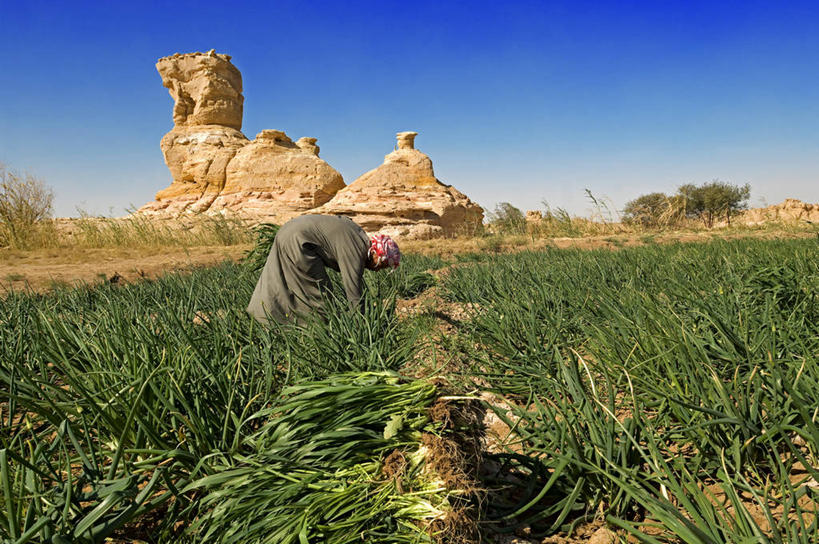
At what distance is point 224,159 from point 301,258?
24.0 metres

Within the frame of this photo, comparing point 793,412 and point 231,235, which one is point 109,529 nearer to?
point 793,412

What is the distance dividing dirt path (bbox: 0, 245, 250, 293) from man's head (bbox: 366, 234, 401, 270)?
3705 millimetres

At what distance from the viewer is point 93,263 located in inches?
300

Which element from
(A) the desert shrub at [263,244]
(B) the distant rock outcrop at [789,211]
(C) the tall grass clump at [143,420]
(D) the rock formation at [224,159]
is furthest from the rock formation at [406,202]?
(B) the distant rock outcrop at [789,211]

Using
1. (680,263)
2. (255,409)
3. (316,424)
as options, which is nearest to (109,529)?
(316,424)

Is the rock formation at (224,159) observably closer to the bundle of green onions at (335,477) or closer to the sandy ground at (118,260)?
the sandy ground at (118,260)

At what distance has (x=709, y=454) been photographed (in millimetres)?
1299

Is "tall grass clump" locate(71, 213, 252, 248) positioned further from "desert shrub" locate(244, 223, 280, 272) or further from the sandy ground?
"desert shrub" locate(244, 223, 280, 272)

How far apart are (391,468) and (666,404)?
39.1 inches

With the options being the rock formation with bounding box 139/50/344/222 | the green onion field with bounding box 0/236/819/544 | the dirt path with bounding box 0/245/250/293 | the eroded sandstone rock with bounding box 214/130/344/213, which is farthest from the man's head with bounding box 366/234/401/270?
the eroded sandstone rock with bounding box 214/130/344/213

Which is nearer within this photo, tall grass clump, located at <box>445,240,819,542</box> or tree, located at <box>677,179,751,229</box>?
tall grass clump, located at <box>445,240,819,542</box>

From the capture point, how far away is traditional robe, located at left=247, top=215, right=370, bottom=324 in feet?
9.81

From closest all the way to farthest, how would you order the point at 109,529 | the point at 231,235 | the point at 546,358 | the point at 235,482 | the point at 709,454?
the point at 109,529, the point at 235,482, the point at 709,454, the point at 546,358, the point at 231,235

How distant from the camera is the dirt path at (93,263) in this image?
5.83 m
